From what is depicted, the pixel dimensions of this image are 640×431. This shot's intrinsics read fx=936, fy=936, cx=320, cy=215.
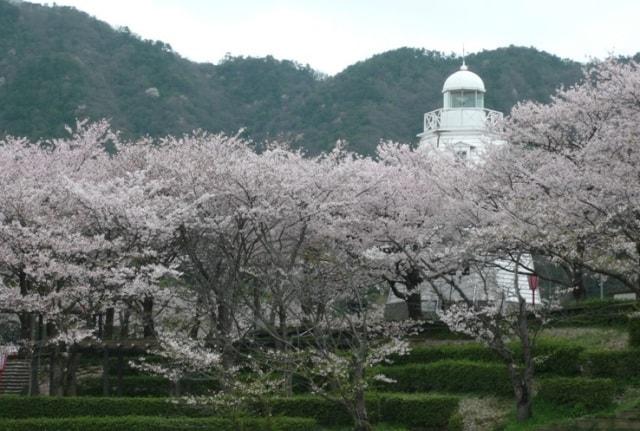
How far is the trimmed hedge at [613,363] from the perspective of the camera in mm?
17219

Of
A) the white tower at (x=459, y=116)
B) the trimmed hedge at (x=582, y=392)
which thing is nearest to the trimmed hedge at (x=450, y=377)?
the trimmed hedge at (x=582, y=392)

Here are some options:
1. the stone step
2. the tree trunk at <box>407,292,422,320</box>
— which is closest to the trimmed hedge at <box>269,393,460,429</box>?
the tree trunk at <box>407,292,422,320</box>

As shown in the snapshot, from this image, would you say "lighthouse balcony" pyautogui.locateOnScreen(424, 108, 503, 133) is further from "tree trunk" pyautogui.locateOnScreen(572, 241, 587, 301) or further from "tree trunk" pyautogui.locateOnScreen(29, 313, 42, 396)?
"tree trunk" pyautogui.locateOnScreen(29, 313, 42, 396)

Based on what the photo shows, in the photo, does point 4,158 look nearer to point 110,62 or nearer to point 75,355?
point 75,355

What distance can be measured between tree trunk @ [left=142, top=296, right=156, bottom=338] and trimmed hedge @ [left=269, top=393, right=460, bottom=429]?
448 centimetres

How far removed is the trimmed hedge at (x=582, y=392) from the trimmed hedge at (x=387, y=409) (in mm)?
1800

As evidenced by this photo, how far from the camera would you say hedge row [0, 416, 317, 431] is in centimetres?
1675

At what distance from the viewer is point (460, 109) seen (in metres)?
33.9

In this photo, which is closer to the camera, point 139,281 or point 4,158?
point 139,281

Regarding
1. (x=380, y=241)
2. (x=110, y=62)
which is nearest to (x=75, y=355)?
(x=380, y=241)

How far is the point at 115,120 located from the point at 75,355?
27144 mm

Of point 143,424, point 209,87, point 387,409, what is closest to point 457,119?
point 387,409

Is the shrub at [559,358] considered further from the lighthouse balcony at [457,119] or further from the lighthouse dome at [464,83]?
the lighthouse dome at [464,83]

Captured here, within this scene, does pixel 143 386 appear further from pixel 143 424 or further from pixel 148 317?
pixel 143 424
